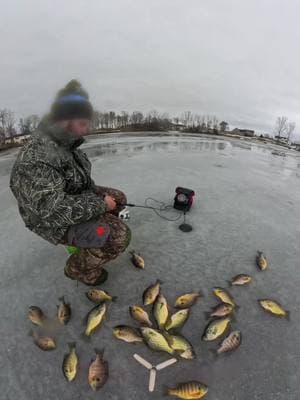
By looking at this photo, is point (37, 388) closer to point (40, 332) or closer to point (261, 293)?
point (40, 332)

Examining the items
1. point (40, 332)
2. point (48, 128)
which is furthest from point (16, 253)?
point (48, 128)

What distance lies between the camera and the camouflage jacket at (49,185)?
1330mm

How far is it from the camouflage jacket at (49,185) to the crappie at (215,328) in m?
1.06

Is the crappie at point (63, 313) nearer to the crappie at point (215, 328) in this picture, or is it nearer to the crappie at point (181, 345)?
the crappie at point (181, 345)

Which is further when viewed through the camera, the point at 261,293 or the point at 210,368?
the point at 261,293

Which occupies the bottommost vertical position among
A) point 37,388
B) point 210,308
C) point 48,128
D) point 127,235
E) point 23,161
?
point 37,388

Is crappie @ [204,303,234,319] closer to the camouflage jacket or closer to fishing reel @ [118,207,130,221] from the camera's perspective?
the camouflage jacket

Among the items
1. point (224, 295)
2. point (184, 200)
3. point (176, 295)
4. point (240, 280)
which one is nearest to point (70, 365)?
point (176, 295)

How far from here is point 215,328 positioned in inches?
54.5

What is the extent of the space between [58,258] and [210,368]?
1.52 meters

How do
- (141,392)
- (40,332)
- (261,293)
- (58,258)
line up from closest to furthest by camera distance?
(141,392)
(40,332)
(261,293)
(58,258)

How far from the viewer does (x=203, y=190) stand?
385 centimetres

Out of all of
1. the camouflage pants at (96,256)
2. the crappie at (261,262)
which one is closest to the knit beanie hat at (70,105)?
the camouflage pants at (96,256)

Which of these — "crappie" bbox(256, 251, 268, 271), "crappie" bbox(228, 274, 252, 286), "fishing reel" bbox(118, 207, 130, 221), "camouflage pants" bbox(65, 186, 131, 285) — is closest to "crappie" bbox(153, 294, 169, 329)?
"camouflage pants" bbox(65, 186, 131, 285)
